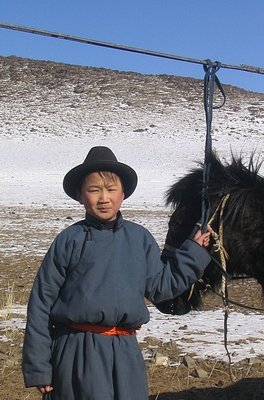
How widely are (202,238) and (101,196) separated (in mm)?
545

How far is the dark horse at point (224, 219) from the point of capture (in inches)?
140

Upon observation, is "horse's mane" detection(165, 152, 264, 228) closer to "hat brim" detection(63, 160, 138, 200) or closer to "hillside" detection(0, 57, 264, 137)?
"hat brim" detection(63, 160, 138, 200)

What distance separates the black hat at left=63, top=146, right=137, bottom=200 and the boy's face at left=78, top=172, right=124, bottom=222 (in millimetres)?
33

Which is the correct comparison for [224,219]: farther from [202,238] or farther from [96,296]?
[96,296]

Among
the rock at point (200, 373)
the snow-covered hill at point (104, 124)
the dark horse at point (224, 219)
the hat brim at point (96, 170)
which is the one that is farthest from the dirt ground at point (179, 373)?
the snow-covered hill at point (104, 124)

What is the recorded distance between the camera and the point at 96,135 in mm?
32469

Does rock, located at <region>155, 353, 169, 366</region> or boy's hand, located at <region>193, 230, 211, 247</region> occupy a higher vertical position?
boy's hand, located at <region>193, 230, 211, 247</region>

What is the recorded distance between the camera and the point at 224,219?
3545 mm

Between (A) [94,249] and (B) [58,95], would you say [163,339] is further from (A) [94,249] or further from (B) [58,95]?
(B) [58,95]

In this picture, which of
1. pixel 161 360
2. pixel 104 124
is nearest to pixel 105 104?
pixel 104 124

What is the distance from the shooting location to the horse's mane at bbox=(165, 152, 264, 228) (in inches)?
141

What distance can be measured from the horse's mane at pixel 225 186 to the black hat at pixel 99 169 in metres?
0.60

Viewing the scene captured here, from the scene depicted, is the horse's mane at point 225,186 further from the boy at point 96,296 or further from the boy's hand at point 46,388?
the boy's hand at point 46,388

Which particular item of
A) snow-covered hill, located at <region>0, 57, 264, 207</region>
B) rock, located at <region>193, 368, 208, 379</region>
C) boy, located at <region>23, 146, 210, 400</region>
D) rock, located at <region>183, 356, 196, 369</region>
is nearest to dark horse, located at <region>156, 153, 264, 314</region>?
boy, located at <region>23, 146, 210, 400</region>
